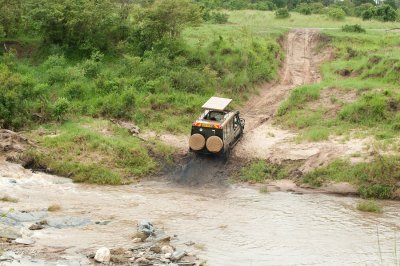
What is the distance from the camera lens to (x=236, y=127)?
23641 millimetres

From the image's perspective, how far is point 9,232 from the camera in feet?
50.6

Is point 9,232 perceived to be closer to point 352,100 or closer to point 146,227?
point 146,227

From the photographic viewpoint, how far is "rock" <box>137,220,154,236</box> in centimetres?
1577

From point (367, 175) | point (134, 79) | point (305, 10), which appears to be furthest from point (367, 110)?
point (305, 10)

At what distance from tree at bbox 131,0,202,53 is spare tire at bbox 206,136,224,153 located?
28.5 feet

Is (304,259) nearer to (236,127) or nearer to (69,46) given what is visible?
(236,127)

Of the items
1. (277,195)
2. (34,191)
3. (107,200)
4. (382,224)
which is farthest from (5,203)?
(382,224)

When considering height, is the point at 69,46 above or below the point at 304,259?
above

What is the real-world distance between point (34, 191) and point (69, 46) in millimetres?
11519

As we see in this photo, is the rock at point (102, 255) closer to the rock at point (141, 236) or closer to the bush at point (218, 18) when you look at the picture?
the rock at point (141, 236)

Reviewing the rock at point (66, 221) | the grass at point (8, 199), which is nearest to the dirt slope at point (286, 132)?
the rock at point (66, 221)

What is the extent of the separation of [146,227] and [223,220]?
2663 millimetres

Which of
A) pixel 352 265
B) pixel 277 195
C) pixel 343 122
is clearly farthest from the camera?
pixel 343 122

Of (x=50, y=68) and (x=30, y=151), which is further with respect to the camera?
(x=50, y=68)
